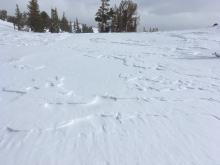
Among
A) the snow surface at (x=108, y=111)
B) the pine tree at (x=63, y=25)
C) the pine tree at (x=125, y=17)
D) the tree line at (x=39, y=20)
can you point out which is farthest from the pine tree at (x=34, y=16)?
the snow surface at (x=108, y=111)

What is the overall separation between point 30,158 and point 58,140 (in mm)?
388

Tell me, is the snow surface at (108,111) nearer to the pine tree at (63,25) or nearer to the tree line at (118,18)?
the tree line at (118,18)

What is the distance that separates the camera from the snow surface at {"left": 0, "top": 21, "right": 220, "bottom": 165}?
240cm

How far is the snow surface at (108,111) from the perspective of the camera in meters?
2.40

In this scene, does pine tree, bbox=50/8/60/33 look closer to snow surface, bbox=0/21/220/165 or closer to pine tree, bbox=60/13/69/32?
pine tree, bbox=60/13/69/32

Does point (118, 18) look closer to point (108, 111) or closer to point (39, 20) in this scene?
point (39, 20)

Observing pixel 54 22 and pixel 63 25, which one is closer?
pixel 54 22

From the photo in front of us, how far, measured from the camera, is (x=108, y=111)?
333 cm

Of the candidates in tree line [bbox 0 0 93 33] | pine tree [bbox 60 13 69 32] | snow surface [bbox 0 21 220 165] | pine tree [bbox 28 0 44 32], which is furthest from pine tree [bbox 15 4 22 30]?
snow surface [bbox 0 21 220 165]

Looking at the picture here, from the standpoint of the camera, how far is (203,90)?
4.27 meters

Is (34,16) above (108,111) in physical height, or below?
above

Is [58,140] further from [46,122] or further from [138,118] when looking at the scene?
[138,118]

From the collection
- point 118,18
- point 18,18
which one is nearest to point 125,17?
point 118,18

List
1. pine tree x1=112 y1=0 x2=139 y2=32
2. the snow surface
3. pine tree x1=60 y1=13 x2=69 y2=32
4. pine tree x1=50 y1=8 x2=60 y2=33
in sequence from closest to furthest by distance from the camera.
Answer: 1. the snow surface
2. pine tree x1=112 y1=0 x2=139 y2=32
3. pine tree x1=50 y1=8 x2=60 y2=33
4. pine tree x1=60 y1=13 x2=69 y2=32
